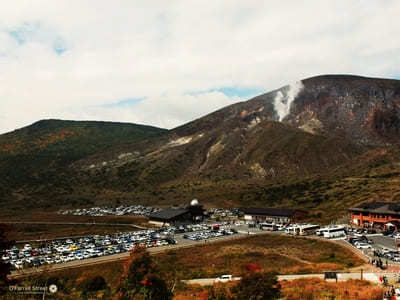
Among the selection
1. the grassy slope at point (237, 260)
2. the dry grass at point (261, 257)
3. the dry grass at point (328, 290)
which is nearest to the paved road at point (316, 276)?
the grassy slope at point (237, 260)

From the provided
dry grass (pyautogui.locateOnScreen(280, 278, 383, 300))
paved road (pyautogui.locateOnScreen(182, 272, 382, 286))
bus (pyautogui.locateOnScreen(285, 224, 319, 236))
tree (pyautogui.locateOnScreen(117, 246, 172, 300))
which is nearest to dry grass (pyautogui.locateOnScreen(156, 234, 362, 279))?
paved road (pyautogui.locateOnScreen(182, 272, 382, 286))

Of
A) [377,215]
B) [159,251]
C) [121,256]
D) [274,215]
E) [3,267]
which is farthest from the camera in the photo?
[274,215]

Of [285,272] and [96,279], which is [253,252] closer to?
[285,272]

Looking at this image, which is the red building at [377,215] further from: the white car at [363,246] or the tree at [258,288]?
the tree at [258,288]

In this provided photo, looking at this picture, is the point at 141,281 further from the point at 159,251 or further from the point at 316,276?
the point at 159,251

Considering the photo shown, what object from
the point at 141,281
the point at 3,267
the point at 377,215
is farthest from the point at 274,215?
the point at 3,267

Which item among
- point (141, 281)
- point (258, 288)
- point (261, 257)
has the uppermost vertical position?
point (141, 281)
